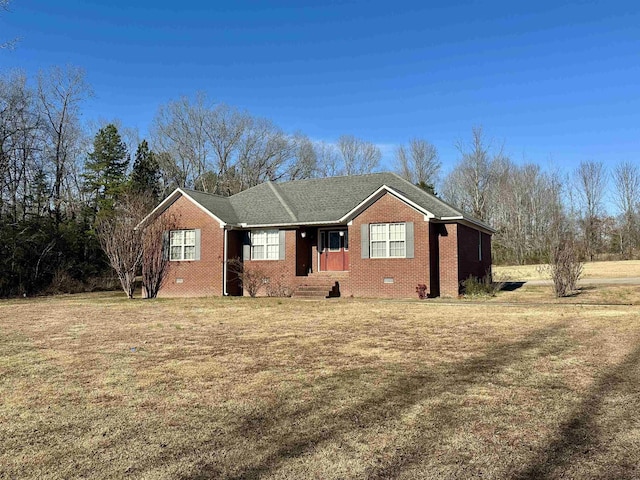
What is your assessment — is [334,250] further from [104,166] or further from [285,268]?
[104,166]

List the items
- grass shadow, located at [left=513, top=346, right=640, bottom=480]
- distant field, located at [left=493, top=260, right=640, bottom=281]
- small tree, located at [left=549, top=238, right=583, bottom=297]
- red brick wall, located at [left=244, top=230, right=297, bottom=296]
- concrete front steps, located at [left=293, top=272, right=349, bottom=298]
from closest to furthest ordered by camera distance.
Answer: grass shadow, located at [left=513, top=346, right=640, bottom=480], small tree, located at [left=549, top=238, right=583, bottom=297], concrete front steps, located at [left=293, top=272, right=349, bottom=298], red brick wall, located at [left=244, top=230, right=297, bottom=296], distant field, located at [left=493, top=260, right=640, bottom=281]

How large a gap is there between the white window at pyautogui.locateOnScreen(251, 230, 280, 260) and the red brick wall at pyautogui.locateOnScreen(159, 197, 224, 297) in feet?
5.01

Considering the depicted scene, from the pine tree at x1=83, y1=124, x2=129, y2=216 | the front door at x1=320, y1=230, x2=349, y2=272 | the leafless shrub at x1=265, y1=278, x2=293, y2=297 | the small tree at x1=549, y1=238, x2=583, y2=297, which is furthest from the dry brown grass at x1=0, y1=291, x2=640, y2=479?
the pine tree at x1=83, y1=124, x2=129, y2=216

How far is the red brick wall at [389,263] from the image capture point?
1831 cm

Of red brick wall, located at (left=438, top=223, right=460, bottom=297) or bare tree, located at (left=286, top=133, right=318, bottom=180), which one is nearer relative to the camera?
red brick wall, located at (left=438, top=223, right=460, bottom=297)

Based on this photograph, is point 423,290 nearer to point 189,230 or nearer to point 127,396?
point 189,230

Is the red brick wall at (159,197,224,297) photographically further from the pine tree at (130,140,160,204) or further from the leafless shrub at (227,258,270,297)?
the pine tree at (130,140,160,204)

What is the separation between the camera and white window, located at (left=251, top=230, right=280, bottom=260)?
2123 cm

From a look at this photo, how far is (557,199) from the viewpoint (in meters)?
55.4

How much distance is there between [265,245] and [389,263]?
5.95m

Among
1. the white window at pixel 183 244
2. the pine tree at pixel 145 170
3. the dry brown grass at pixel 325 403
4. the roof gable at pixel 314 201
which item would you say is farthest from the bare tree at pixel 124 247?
the pine tree at pixel 145 170

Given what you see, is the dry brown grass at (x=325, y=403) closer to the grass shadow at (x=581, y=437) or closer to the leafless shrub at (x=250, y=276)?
the grass shadow at (x=581, y=437)

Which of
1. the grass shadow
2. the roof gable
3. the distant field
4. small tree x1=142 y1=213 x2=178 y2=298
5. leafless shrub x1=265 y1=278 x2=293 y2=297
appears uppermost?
the roof gable

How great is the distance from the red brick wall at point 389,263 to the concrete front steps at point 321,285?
717 millimetres
